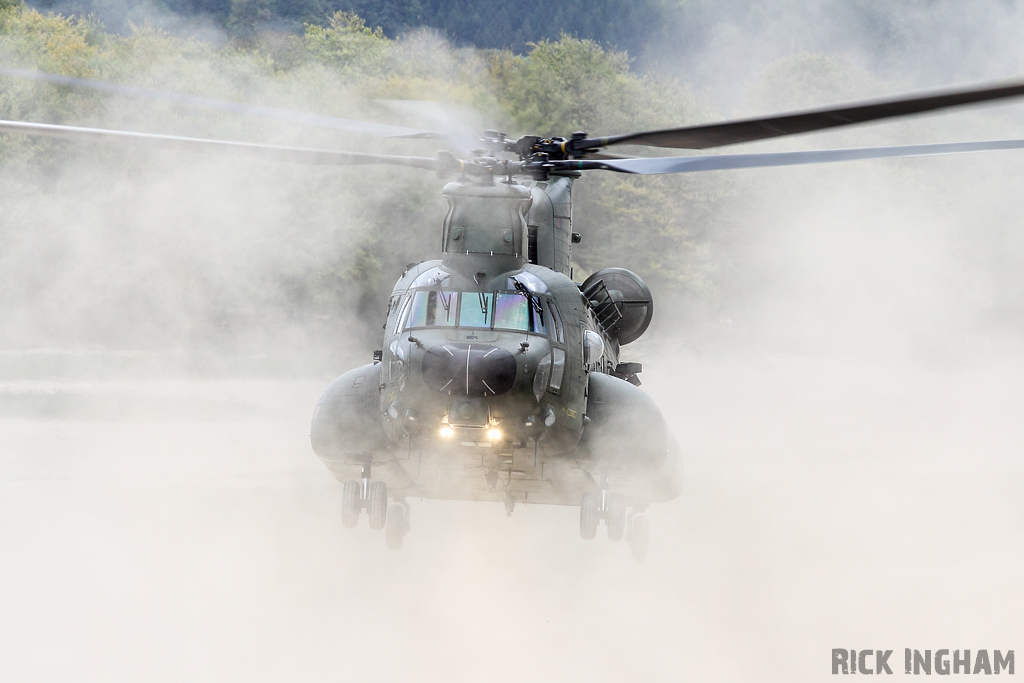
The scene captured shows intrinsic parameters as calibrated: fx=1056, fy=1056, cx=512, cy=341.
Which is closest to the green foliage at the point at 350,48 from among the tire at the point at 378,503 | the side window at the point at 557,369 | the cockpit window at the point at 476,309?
the tire at the point at 378,503

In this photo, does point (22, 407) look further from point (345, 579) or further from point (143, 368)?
point (345, 579)

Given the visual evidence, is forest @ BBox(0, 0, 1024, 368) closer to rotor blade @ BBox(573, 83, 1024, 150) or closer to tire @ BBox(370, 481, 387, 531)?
tire @ BBox(370, 481, 387, 531)

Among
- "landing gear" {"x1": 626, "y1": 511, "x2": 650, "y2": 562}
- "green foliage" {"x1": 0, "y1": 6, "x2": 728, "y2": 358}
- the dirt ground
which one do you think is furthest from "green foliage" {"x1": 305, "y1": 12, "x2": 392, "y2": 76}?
"landing gear" {"x1": 626, "y1": 511, "x2": 650, "y2": 562}

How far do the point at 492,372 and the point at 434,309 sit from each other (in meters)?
1.00

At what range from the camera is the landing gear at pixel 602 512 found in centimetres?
1066

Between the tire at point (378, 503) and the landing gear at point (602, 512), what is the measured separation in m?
2.02

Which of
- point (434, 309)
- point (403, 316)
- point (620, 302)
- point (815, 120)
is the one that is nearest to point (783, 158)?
point (815, 120)

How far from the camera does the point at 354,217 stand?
3341cm

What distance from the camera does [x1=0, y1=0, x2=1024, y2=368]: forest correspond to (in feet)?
111

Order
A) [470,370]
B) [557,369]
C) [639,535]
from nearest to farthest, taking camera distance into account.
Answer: [470,370] < [557,369] < [639,535]

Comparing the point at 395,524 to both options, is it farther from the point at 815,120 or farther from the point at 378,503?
the point at 815,120

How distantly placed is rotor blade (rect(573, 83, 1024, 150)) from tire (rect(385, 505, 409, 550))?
4673 mm

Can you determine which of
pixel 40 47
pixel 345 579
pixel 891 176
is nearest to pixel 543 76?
pixel 891 176

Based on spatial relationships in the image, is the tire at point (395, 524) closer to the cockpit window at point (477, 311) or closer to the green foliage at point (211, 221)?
the cockpit window at point (477, 311)
